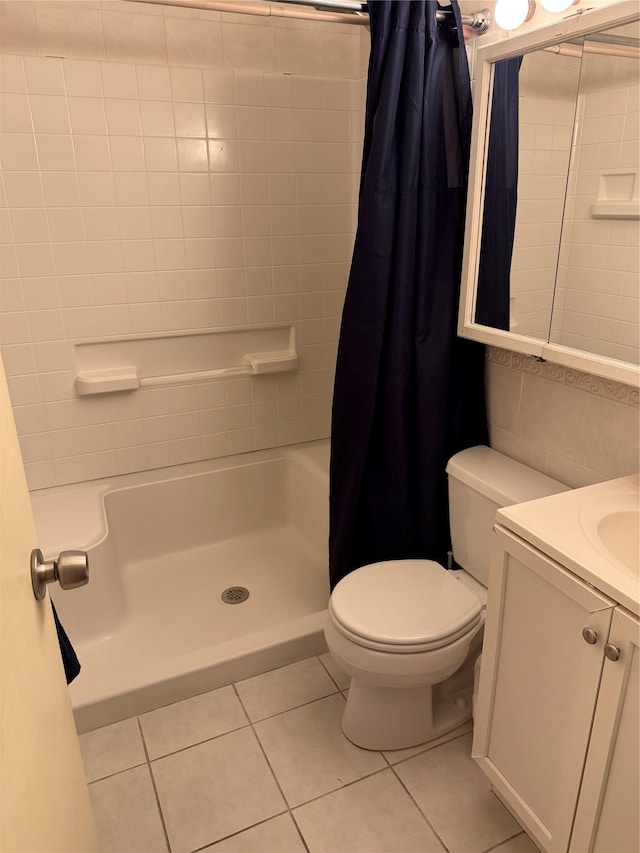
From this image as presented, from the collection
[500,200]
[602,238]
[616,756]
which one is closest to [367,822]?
[616,756]

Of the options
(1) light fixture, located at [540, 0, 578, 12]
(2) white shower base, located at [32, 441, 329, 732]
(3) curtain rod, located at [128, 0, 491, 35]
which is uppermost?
(3) curtain rod, located at [128, 0, 491, 35]

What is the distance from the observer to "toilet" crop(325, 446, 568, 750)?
1.50 meters

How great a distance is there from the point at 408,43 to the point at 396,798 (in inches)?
76.0

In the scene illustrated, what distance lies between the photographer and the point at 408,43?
62.1 inches

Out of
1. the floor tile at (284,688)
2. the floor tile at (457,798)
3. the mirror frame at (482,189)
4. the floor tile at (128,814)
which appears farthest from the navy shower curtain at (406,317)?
the floor tile at (128,814)

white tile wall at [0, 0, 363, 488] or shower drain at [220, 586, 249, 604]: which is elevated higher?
white tile wall at [0, 0, 363, 488]

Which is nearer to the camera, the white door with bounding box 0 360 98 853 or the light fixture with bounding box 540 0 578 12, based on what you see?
the white door with bounding box 0 360 98 853

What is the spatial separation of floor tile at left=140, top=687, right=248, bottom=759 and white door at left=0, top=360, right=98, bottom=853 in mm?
763

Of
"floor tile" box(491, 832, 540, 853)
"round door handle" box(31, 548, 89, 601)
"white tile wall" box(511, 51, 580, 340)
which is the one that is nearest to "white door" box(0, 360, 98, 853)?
"round door handle" box(31, 548, 89, 601)

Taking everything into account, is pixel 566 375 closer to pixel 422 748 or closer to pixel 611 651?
pixel 611 651

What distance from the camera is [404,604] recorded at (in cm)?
159

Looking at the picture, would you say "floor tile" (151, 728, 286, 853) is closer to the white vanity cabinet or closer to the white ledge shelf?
the white vanity cabinet

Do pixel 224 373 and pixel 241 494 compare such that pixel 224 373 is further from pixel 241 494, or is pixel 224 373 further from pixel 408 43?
pixel 408 43

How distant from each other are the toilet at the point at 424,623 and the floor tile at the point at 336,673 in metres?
0.17
